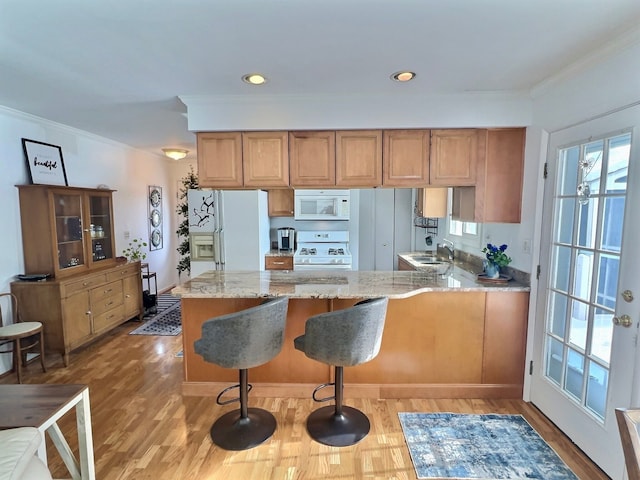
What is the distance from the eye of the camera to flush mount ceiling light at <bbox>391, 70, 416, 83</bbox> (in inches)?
88.0

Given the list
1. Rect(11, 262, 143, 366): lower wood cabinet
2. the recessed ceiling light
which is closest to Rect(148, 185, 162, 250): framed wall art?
Rect(11, 262, 143, 366): lower wood cabinet

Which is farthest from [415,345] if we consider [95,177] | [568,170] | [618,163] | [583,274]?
[95,177]

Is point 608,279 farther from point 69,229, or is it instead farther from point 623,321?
point 69,229

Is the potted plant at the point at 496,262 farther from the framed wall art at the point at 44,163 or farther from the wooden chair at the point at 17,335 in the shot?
the framed wall art at the point at 44,163

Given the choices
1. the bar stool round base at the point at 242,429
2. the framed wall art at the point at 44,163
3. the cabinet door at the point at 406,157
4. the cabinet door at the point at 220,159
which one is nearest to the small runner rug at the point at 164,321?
the framed wall art at the point at 44,163

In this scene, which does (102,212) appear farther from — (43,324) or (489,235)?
(489,235)

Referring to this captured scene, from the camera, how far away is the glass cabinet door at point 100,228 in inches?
151

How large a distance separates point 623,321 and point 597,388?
0.49 m

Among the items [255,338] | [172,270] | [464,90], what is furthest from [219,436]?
[172,270]

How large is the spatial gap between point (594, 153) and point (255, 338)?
2268 mm

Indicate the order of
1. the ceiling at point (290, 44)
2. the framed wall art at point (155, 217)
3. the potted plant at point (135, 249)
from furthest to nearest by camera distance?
the framed wall art at point (155, 217), the potted plant at point (135, 249), the ceiling at point (290, 44)

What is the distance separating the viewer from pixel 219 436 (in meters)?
2.21

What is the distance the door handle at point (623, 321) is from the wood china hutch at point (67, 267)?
4.24 meters

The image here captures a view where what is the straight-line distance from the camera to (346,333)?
6.55 ft
